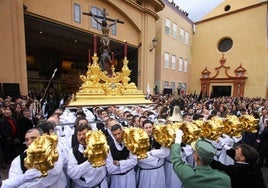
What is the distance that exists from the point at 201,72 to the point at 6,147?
22.3m

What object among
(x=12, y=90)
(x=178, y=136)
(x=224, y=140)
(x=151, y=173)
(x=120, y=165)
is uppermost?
(x=12, y=90)

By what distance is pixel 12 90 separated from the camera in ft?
25.0

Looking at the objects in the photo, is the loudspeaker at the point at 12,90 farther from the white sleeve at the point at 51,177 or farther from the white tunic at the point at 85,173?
the white sleeve at the point at 51,177

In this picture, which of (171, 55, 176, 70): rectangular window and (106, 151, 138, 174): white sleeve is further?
(171, 55, 176, 70): rectangular window

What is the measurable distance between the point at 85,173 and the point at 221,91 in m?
22.7

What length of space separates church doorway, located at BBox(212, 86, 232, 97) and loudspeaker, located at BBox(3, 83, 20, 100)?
20835 mm

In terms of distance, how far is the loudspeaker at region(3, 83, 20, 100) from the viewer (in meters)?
7.47

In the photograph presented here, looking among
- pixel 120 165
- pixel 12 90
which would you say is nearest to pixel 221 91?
pixel 12 90

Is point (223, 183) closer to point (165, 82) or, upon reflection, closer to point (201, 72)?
point (165, 82)

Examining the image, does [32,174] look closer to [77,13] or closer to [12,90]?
[12,90]

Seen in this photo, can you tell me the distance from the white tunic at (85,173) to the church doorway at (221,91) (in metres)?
22.3

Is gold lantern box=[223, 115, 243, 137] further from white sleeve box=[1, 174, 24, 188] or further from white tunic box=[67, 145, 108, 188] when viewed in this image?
white sleeve box=[1, 174, 24, 188]

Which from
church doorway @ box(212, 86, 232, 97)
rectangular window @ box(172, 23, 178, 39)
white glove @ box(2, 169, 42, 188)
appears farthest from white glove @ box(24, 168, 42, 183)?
church doorway @ box(212, 86, 232, 97)

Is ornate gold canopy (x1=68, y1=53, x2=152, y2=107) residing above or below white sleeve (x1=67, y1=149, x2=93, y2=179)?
above
